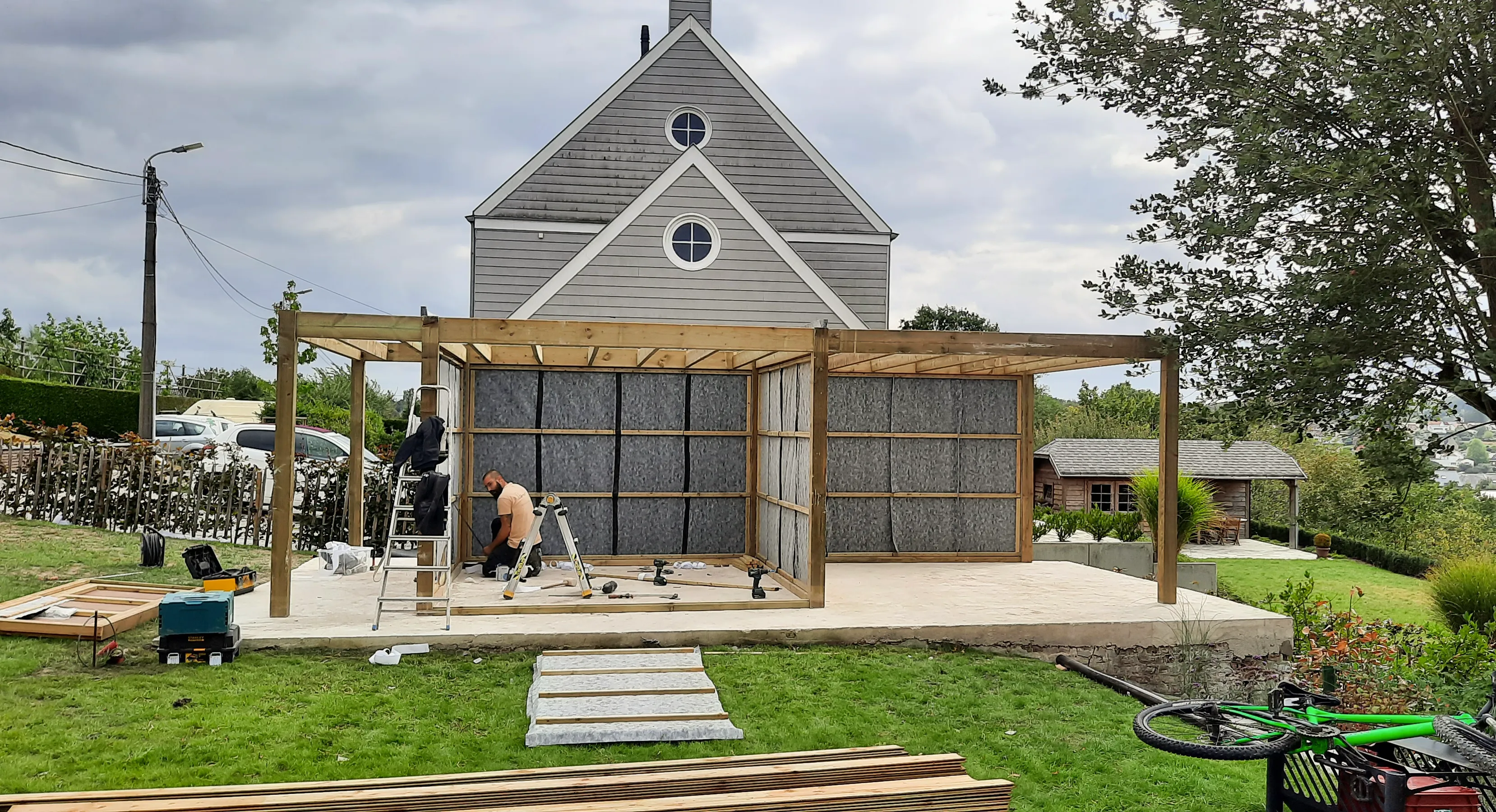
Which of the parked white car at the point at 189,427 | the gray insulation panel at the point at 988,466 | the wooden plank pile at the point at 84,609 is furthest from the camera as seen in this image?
the parked white car at the point at 189,427

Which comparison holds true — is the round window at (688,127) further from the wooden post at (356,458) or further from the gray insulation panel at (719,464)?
the wooden post at (356,458)

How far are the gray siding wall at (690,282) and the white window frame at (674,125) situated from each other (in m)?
2.12

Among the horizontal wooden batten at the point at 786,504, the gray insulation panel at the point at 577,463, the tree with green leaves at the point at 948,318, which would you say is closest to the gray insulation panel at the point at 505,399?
the gray insulation panel at the point at 577,463

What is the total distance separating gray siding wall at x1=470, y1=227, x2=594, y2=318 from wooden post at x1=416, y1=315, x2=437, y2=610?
7.74m

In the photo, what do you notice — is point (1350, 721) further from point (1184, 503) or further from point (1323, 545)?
point (1323, 545)

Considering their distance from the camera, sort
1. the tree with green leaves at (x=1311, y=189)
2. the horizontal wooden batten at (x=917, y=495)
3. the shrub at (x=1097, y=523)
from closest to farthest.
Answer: the tree with green leaves at (x=1311, y=189)
the horizontal wooden batten at (x=917, y=495)
the shrub at (x=1097, y=523)

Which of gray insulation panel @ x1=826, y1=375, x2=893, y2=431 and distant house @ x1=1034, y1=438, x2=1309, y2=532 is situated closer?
gray insulation panel @ x1=826, y1=375, x2=893, y2=431

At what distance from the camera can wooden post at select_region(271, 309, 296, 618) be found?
26.7ft

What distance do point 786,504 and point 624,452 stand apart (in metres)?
2.64

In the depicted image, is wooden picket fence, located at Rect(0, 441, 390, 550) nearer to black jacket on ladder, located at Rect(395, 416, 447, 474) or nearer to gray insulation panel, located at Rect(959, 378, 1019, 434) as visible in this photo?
black jacket on ladder, located at Rect(395, 416, 447, 474)

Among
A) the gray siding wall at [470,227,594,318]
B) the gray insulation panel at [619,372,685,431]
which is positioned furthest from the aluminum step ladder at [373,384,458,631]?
the gray siding wall at [470,227,594,318]

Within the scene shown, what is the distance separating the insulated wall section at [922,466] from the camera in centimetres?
1270

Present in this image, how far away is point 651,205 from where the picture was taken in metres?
15.5

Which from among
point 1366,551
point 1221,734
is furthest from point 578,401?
point 1366,551
